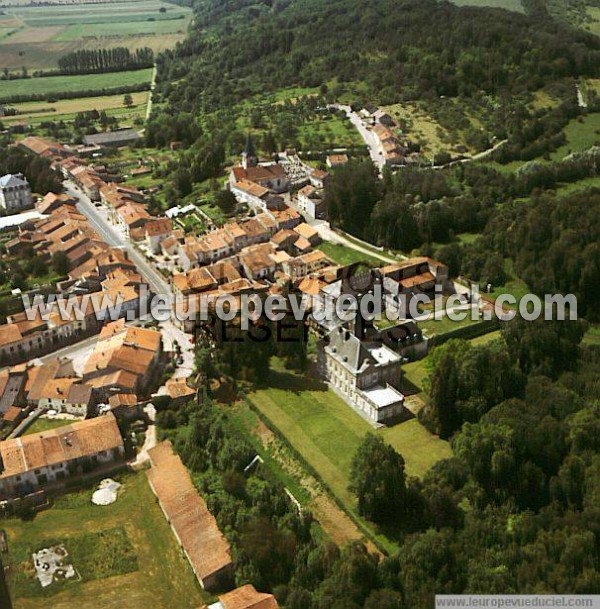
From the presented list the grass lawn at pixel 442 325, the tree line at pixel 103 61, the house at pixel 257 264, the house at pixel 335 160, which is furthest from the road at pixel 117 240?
the tree line at pixel 103 61

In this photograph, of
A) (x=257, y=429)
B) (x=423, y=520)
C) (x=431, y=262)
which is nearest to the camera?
(x=423, y=520)

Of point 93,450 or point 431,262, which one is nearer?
point 93,450

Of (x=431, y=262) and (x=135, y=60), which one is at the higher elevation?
(x=135, y=60)

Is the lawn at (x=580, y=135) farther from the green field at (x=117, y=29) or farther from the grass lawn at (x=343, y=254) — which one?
the green field at (x=117, y=29)

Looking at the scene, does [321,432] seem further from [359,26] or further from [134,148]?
[359,26]

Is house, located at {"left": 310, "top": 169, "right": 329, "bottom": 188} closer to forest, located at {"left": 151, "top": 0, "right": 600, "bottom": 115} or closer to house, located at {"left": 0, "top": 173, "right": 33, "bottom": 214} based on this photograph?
forest, located at {"left": 151, "top": 0, "right": 600, "bottom": 115}

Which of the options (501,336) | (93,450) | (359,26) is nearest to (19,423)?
(93,450)
